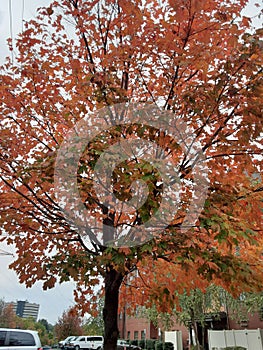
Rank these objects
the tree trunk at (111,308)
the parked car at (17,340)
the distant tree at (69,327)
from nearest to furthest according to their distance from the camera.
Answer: the tree trunk at (111,308) → the parked car at (17,340) → the distant tree at (69,327)

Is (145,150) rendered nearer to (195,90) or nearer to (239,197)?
(195,90)

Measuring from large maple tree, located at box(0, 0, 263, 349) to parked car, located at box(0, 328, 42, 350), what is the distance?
233 inches

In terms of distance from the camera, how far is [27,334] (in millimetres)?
9297

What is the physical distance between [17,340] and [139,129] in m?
8.75

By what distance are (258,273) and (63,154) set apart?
283cm

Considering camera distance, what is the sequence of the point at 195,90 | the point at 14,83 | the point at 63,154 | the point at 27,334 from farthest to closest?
the point at 27,334 < the point at 14,83 < the point at 195,90 < the point at 63,154

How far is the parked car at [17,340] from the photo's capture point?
8727mm

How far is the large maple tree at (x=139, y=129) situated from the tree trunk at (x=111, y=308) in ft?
0.05

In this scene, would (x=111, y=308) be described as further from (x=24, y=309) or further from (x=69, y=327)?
(x=24, y=309)

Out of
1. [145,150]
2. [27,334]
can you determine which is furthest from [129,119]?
[27,334]

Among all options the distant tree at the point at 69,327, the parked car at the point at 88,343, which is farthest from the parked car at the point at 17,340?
the distant tree at the point at 69,327

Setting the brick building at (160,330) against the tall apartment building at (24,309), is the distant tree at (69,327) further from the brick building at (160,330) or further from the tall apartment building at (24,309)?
the tall apartment building at (24,309)

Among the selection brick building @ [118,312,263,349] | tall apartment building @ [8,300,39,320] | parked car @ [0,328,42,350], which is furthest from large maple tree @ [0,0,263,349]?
tall apartment building @ [8,300,39,320]

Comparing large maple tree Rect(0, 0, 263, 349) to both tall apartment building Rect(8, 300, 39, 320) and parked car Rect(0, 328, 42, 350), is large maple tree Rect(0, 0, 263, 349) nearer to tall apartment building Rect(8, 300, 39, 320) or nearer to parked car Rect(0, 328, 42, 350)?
parked car Rect(0, 328, 42, 350)
